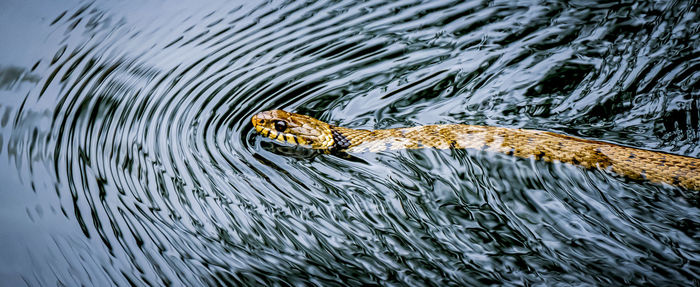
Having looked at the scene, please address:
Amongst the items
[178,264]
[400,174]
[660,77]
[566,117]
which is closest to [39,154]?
[178,264]

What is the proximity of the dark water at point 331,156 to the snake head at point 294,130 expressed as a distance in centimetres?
14

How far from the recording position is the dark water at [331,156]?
3.88 metres

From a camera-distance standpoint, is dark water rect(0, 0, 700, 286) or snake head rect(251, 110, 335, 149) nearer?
dark water rect(0, 0, 700, 286)

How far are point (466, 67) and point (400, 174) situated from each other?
1809 mm

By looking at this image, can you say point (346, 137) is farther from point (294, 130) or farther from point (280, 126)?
point (280, 126)

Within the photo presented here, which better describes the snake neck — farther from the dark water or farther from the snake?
the dark water

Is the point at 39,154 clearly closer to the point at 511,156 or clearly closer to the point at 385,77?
the point at 385,77

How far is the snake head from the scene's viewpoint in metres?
5.24

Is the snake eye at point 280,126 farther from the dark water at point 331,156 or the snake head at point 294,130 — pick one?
the dark water at point 331,156

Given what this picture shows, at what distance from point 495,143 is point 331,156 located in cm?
144

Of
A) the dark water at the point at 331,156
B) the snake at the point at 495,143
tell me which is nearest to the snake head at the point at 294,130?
the snake at the point at 495,143

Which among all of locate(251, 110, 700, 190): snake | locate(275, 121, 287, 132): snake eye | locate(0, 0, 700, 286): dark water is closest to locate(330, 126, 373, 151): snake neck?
locate(251, 110, 700, 190): snake

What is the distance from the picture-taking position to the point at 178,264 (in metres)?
3.92

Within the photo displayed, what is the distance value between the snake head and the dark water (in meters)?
0.14
